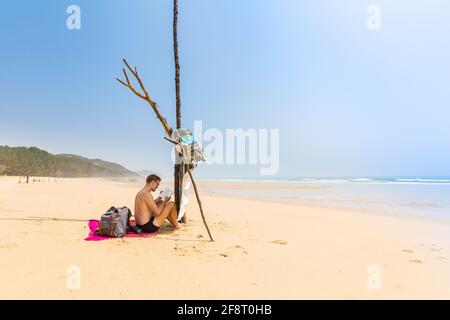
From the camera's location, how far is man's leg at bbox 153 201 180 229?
22.5 feet

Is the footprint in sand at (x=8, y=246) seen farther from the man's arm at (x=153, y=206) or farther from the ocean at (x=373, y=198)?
the ocean at (x=373, y=198)

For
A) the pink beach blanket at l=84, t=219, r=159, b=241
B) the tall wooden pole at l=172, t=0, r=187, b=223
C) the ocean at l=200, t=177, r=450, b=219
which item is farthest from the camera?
the ocean at l=200, t=177, r=450, b=219

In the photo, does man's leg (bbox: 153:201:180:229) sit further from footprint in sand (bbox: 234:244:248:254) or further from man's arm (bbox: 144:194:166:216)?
footprint in sand (bbox: 234:244:248:254)

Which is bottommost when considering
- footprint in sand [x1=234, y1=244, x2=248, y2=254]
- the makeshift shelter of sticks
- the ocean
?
the ocean

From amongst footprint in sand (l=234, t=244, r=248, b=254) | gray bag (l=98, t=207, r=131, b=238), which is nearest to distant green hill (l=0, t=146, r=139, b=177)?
gray bag (l=98, t=207, r=131, b=238)

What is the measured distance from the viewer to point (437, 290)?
394 cm

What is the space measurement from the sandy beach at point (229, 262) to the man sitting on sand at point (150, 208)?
1.13 ft

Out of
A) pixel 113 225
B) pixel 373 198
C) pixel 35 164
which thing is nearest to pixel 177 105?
pixel 113 225

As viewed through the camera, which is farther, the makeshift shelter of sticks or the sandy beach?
the makeshift shelter of sticks

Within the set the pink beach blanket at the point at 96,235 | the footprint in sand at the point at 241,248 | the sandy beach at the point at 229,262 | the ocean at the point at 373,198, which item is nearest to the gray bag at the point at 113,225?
the pink beach blanket at the point at 96,235

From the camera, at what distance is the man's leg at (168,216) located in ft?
22.5

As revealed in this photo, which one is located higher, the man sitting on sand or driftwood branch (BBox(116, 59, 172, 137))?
driftwood branch (BBox(116, 59, 172, 137))
